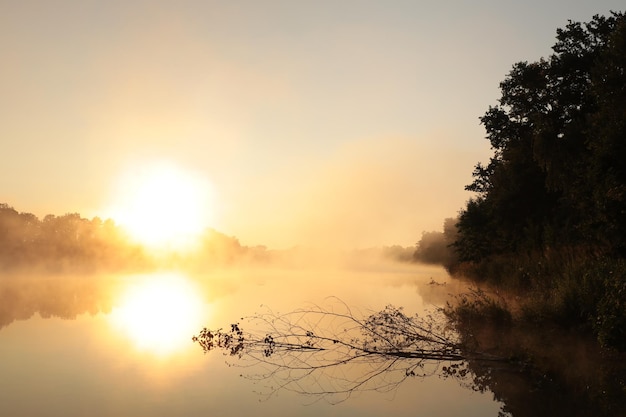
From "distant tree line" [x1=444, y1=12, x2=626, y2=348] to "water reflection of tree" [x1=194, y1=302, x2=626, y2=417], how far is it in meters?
1.31

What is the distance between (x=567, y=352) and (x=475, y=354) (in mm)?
2142

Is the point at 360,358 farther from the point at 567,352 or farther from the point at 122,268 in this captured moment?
the point at 122,268

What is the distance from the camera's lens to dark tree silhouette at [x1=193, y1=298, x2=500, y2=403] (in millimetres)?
9859

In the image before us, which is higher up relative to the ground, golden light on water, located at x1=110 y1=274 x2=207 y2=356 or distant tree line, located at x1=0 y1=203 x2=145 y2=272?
distant tree line, located at x1=0 y1=203 x2=145 y2=272

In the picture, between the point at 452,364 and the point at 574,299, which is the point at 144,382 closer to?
the point at 452,364

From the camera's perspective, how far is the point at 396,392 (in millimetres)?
9242

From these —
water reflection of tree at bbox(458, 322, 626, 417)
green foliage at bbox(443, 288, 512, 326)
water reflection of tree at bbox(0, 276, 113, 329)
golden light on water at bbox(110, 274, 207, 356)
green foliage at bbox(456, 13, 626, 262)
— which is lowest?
water reflection of tree at bbox(458, 322, 626, 417)

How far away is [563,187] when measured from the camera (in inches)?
1091

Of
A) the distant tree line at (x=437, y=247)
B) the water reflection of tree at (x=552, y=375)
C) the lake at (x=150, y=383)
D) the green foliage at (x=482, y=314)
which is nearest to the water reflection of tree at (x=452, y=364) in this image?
the water reflection of tree at (x=552, y=375)

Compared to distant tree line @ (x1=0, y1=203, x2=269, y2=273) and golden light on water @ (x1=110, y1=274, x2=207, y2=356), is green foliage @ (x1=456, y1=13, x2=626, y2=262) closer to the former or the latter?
golden light on water @ (x1=110, y1=274, x2=207, y2=356)

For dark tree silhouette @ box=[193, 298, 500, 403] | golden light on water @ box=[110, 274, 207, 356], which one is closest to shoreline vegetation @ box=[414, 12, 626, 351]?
dark tree silhouette @ box=[193, 298, 500, 403]

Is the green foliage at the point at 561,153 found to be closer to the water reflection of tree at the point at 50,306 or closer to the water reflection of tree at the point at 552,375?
the water reflection of tree at the point at 552,375

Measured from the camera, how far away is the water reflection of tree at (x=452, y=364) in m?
8.66

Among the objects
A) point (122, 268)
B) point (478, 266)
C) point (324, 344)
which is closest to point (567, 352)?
point (324, 344)
